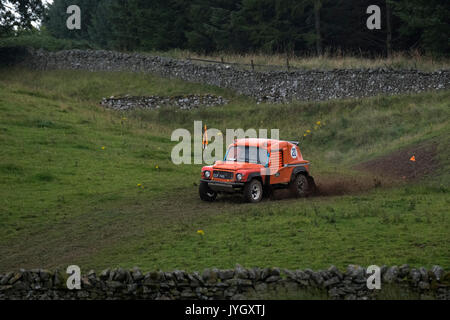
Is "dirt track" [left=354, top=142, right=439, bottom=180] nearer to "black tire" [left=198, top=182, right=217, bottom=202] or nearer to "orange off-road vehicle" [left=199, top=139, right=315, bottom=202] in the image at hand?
"orange off-road vehicle" [left=199, top=139, right=315, bottom=202]

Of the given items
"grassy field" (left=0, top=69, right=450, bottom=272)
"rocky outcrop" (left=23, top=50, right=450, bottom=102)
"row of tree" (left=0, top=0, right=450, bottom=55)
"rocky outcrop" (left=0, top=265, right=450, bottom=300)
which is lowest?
"rocky outcrop" (left=0, top=265, right=450, bottom=300)

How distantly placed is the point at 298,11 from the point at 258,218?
4129cm

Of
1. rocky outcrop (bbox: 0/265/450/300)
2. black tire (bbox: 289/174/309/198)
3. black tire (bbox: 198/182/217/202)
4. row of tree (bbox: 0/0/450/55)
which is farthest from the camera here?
row of tree (bbox: 0/0/450/55)

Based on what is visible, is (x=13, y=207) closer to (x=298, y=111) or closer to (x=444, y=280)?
(x=444, y=280)

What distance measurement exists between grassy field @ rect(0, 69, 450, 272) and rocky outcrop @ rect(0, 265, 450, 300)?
1.68 meters

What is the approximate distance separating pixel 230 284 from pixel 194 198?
10137 millimetres

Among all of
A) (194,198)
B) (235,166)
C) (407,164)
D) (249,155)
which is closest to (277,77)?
(407,164)

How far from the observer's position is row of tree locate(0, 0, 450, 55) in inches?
2036

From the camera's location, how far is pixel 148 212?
18.8 metres

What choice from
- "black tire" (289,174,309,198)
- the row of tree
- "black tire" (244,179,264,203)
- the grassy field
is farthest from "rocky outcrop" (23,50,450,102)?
"black tire" (244,179,264,203)

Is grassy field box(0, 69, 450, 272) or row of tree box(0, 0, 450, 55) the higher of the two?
row of tree box(0, 0, 450, 55)

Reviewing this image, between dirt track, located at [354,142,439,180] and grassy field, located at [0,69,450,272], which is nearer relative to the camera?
grassy field, located at [0,69,450,272]

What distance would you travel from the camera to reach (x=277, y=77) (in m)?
43.3

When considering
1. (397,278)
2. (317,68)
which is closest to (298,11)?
(317,68)
